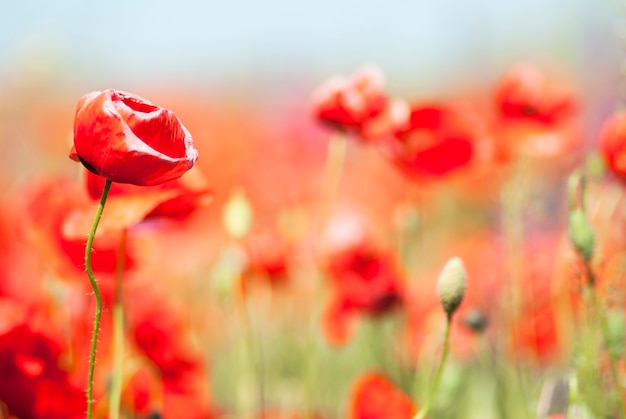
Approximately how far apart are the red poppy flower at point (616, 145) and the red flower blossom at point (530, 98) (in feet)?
1.15

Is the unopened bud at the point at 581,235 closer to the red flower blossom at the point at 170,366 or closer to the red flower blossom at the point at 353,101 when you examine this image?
the red flower blossom at the point at 353,101

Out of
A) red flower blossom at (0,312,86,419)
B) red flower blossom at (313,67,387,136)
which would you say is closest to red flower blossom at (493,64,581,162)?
red flower blossom at (313,67,387,136)

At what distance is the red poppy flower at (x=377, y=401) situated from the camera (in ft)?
3.23

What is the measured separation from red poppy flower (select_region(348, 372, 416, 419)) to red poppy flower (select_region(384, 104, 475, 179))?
1.22ft

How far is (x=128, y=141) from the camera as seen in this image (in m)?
0.63

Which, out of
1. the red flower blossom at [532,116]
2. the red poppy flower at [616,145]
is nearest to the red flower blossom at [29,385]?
the red poppy flower at [616,145]

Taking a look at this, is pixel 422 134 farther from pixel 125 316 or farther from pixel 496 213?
pixel 496 213

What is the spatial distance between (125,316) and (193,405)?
154 millimetres

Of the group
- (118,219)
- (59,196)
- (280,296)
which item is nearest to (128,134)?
(118,219)

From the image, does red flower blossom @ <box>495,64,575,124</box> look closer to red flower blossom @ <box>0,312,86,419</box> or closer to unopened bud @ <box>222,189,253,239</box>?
unopened bud @ <box>222,189,253,239</box>

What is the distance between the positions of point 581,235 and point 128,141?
42 cm

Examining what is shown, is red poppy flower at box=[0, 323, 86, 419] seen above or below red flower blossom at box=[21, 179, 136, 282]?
below

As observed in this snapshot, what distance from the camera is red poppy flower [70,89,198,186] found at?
626 millimetres

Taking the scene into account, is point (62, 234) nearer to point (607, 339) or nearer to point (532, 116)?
point (607, 339)
